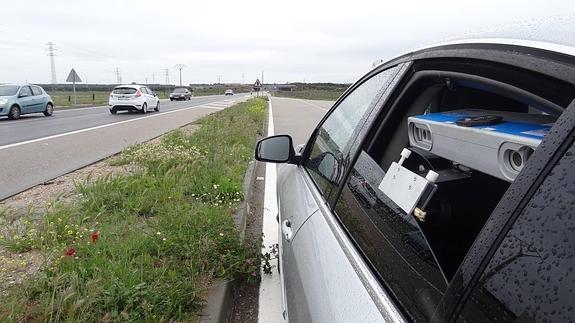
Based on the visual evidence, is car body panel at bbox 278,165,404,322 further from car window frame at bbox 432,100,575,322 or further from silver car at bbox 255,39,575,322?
car window frame at bbox 432,100,575,322

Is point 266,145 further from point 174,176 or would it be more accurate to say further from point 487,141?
point 174,176

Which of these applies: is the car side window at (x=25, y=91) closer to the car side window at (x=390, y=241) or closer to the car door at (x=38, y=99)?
the car door at (x=38, y=99)

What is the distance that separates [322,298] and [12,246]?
10.5 feet

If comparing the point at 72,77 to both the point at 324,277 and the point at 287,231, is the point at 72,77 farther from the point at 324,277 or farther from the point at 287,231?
the point at 324,277

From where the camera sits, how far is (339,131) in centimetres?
238

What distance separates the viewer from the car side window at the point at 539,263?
→ 71 cm

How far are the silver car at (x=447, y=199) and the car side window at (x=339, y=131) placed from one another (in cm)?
1

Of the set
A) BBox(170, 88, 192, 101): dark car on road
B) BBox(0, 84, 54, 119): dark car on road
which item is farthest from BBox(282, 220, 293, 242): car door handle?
BBox(170, 88, 192, 101): dark car on road

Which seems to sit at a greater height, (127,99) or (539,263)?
(539,263)

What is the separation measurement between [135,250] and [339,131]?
77.3 inches

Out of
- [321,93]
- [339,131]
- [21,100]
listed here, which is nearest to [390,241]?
[339,131]

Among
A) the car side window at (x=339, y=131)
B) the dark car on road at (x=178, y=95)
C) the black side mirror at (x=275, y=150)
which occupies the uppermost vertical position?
the car side window at (x=339, y=131)

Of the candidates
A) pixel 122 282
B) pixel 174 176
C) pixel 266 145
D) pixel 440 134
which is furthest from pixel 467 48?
pixel 174 176

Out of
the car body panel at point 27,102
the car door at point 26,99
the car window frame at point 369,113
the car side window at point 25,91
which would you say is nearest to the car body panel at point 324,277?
the car window frame at point 369,113
